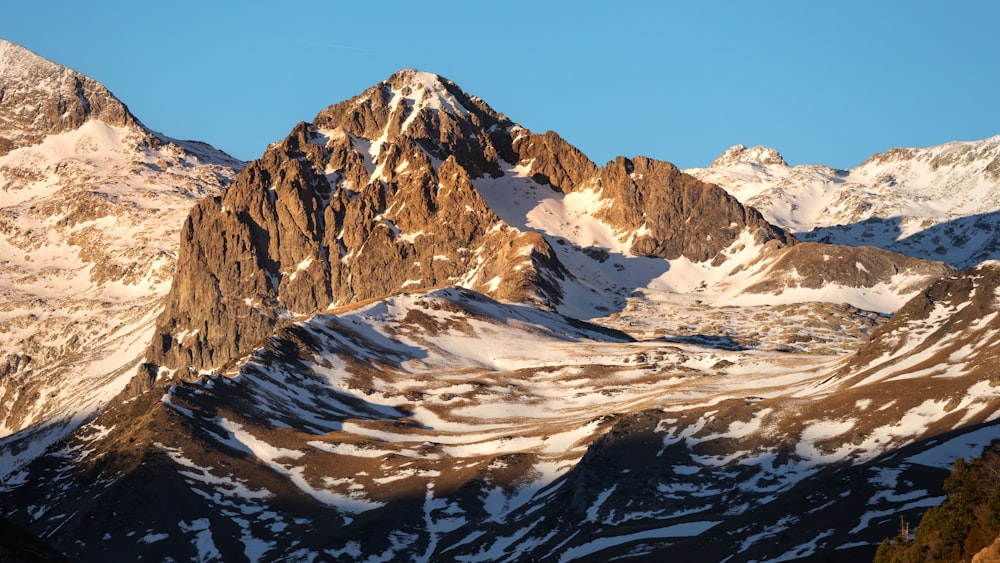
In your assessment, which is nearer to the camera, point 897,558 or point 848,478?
point 897,558

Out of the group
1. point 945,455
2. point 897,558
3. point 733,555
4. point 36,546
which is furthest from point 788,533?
point 36,546

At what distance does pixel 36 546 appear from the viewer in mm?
101625

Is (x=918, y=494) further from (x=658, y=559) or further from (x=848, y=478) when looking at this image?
(x=658, y=559)

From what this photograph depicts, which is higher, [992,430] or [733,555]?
[992,430]

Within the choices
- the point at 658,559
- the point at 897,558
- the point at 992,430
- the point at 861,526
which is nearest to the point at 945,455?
the point at 992,430

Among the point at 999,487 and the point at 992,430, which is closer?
the point at 999,487

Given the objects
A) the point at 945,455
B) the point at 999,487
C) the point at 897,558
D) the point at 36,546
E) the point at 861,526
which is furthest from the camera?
the point at 945,455

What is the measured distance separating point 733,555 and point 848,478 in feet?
65.4

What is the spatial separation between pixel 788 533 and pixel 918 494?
52.1 feet

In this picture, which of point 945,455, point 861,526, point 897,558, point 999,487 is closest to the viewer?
point 999,487

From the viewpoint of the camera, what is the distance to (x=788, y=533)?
621 ft

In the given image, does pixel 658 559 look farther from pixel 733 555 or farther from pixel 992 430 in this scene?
pixel 992 430

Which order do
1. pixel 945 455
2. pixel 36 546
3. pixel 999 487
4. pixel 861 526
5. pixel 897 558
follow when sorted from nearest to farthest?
pixel 36 546 < pixel 999 487 < pixel 897 558 < pixel 861 526 < pixel 945 455

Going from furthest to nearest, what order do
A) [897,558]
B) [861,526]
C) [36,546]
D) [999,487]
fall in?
[861,526] → [897,558] → [999,487] → [36,546]
